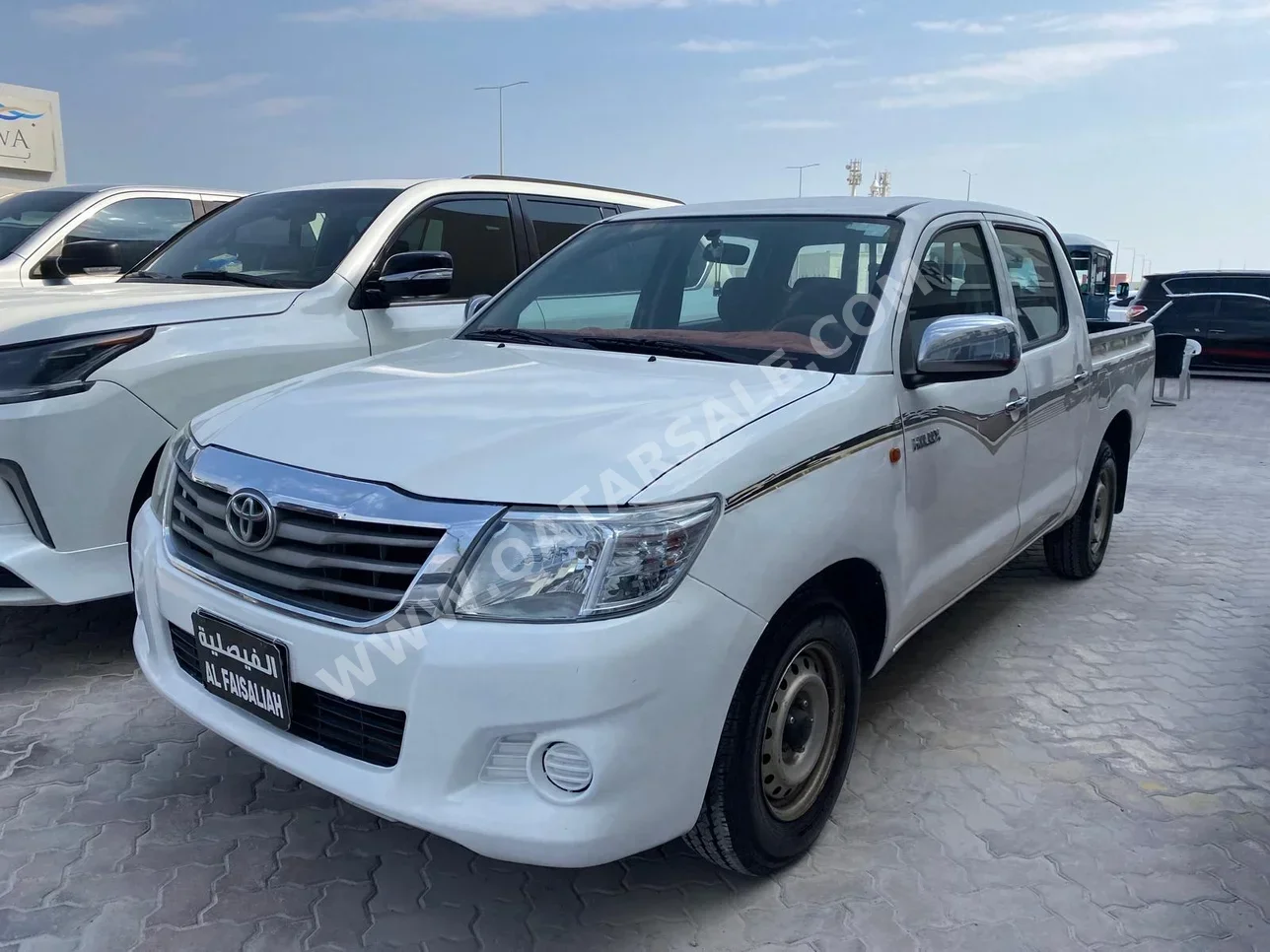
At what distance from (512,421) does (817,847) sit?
1476 mm

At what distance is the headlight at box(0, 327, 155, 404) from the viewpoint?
3445mm

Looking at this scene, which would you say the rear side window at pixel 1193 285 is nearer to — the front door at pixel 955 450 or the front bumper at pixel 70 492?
the front door at pixel 955 450

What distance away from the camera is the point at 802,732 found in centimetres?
266

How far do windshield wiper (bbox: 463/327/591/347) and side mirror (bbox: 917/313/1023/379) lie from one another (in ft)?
3.47

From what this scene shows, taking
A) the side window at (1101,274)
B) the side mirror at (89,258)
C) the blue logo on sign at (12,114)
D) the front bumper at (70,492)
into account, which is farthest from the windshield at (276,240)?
the blue logo on sign at (12,114)

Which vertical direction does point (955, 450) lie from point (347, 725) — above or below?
above

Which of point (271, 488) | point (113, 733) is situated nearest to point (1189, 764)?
point (271, 488)

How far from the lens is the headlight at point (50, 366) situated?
3.45 meters

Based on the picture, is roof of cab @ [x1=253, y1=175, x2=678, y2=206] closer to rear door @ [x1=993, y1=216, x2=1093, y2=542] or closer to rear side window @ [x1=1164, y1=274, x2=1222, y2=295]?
rear door @ [x1=993, y1=216, x2=1093, y2=542]

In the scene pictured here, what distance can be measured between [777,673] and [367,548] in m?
0.99

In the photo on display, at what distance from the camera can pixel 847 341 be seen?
2891 millimetres

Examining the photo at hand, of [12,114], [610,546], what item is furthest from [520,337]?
[12,114]

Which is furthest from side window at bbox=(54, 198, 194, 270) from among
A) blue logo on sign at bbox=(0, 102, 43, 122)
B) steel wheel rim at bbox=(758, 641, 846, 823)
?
blue logo on sign at bbox=(0, 102, 43, 122)

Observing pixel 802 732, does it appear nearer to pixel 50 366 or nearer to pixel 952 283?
pixel 952 283
